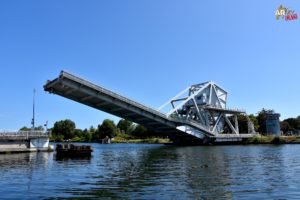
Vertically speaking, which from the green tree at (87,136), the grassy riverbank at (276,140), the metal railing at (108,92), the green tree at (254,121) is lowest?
the grassy riverbank at (276,140)

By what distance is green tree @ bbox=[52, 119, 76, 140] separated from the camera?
559 ft

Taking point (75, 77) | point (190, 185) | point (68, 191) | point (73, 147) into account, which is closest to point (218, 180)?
point (190, 185)

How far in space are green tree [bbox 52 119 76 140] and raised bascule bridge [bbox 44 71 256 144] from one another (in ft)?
328

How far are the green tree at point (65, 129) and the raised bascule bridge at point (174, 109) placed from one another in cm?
9998

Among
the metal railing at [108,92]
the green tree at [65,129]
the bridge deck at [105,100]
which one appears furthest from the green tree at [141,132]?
the metal railing at [108,92]

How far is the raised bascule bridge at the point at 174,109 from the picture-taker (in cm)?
4681

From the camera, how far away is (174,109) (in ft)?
206

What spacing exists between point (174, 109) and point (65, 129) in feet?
394

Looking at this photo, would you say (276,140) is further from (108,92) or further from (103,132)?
(103,132)

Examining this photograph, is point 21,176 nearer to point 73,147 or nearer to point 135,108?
point 73,147

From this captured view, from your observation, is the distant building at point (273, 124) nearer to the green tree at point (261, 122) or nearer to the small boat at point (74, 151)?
the green tree at point (261, 122)

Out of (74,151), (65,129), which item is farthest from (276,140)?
(65,129)

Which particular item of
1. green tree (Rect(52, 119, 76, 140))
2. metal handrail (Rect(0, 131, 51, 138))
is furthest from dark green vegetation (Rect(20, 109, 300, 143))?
metal handrail (Rect(0, 131, 51, 138))

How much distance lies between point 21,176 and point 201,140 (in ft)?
181
